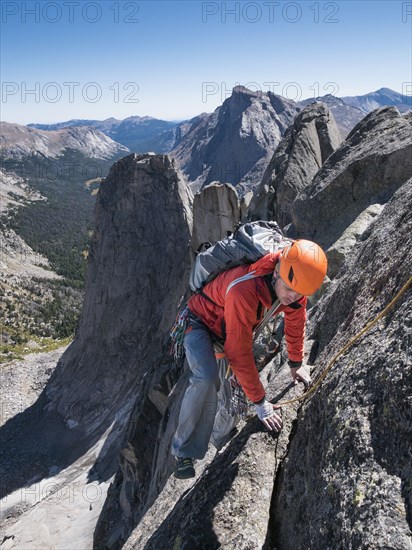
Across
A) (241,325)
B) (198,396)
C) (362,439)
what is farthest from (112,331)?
(362,439)

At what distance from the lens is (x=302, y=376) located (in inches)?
292

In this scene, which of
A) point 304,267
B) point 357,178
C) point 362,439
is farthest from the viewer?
point 357,178

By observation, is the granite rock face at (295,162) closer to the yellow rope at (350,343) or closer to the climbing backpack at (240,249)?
the climbing backpack at (240,249)

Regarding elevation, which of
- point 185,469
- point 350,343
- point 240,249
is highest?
point 240,249

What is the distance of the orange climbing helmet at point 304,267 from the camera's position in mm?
5809

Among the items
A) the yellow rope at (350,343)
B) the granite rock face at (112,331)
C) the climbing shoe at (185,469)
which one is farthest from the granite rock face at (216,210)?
the yellow rope at (350,343)

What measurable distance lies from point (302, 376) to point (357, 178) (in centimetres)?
1457

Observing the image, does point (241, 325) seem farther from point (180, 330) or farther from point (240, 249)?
point (180, 330)

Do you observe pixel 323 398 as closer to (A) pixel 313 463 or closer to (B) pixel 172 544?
(A) pixel 313 463

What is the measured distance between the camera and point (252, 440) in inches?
286

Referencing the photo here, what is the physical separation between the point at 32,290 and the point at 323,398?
135623 mm

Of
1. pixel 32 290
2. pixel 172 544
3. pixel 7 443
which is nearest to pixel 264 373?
pixel 172 544

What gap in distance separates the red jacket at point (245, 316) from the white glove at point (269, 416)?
0.84 feet

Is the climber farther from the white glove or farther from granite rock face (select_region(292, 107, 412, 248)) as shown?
granite rock face (select_region(292, 107, 412, 248))
